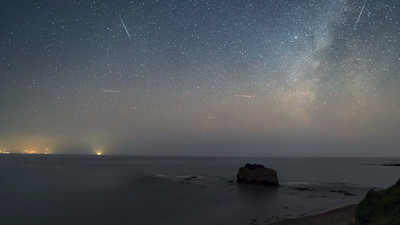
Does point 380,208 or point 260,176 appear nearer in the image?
point 380,208

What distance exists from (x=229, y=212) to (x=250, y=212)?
210 cm

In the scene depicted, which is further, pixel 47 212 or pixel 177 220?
pixel 47 212

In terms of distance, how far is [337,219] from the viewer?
18.6m

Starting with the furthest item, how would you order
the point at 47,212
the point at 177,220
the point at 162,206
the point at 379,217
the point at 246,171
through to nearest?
the point at 246,171
the point at 162,206
the point at 47,212
the point at 177,220
the point at 379,217

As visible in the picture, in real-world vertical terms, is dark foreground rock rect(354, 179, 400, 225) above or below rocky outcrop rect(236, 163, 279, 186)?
above

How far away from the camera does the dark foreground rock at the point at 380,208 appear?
10080mm

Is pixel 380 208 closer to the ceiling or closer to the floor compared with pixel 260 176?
closer to the ceiling

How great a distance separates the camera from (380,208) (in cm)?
1100

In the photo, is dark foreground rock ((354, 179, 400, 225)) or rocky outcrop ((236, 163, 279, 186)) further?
rocky outcrop ((236, 163, 279, 186))

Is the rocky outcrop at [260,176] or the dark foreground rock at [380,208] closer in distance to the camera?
the dark foreground rock at [380,208]

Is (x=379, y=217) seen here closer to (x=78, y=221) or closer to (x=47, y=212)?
(x=78, y=221)

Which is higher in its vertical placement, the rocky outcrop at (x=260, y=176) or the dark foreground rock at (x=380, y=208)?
the dark foreground rock at (x=380, y=208)

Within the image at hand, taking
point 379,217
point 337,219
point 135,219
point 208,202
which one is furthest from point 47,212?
point 379,217

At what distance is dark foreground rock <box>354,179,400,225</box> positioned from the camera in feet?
33.1
